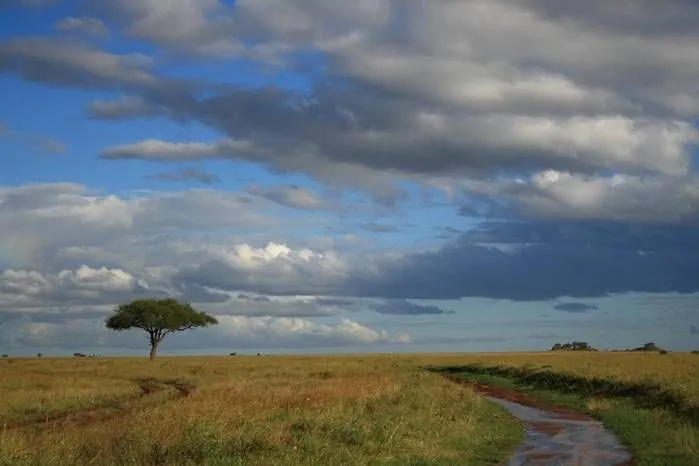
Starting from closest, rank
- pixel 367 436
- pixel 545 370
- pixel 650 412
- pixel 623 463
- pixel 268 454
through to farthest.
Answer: pixel 268 454 → pixel 623 463 → pixel 367 436 → pixel 650 412 → pixel 545 370

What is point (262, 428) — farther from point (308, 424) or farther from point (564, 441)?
point (564, 441)

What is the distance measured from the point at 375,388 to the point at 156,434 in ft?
69.1

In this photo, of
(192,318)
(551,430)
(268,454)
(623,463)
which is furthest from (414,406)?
(192,318)

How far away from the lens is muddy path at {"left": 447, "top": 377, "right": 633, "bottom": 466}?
21.5 m

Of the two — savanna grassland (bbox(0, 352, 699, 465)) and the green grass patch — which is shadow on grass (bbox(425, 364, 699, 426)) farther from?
savanna grassland (bbox(0, 352, 699, 465))

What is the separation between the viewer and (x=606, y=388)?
42844mm

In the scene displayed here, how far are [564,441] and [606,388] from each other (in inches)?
718

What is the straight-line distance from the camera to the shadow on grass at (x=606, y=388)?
102 ft

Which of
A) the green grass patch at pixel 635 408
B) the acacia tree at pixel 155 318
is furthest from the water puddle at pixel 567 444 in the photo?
the acacia tree at pixel 155 318

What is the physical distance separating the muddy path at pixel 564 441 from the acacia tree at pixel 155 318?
82.5m

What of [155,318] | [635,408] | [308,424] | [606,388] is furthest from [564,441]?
[155,318]

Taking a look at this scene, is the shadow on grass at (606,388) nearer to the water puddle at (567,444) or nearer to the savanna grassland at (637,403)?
the savanna grassland at (637,403)

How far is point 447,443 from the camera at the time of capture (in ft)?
77.7

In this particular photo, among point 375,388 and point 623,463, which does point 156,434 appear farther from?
point 375,388
